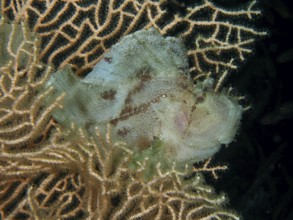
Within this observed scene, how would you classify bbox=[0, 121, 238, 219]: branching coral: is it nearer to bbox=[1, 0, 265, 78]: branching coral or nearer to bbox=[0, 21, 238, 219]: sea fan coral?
bbox=[0, 21, 238, 219]: sea fan coral

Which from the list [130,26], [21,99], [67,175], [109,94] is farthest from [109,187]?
[130,26]

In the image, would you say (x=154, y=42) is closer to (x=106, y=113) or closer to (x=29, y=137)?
(x=106, y=113)

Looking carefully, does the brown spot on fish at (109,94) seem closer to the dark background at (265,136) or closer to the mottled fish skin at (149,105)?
the mottled fish skin at (149,105)

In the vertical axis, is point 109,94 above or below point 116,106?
above

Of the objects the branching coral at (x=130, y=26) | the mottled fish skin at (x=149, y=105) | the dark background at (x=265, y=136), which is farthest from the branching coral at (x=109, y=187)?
the dark background at (x=265, y=136)

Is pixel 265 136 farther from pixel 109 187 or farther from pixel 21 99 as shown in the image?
pixel 21 99
